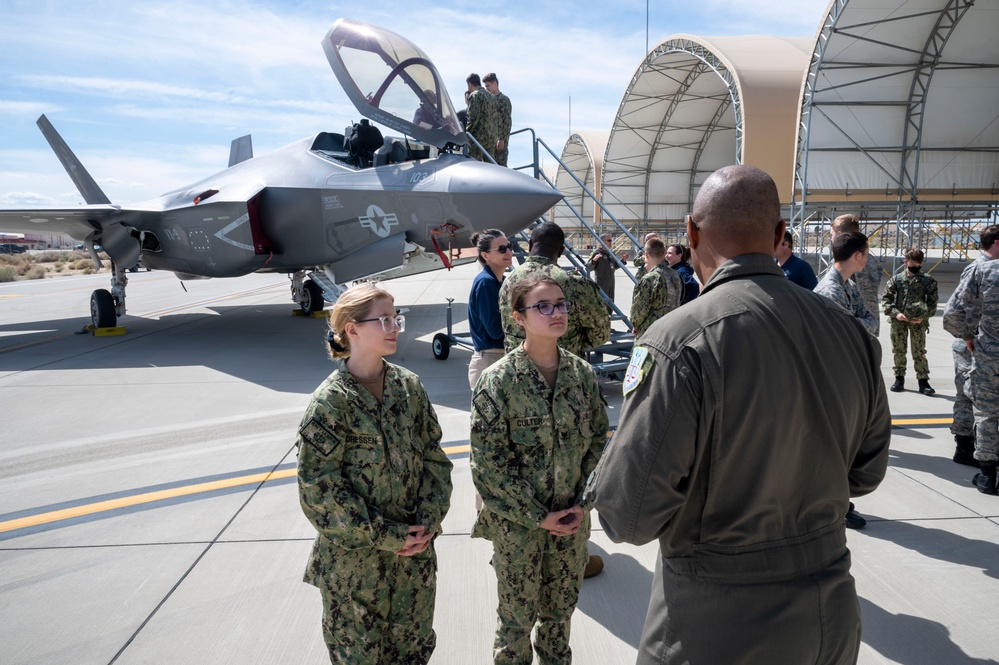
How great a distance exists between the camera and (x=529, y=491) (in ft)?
7.97

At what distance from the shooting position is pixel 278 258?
10.4 meters

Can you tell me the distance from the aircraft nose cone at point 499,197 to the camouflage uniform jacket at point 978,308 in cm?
432

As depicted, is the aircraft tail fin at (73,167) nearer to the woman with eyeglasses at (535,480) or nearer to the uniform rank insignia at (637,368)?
the woman with eyeglasses at (535,480)

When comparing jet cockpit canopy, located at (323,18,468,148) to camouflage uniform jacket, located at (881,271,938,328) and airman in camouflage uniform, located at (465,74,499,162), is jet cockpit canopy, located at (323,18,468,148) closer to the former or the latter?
airman in camouflage uniform, located at (465,74,499,162)

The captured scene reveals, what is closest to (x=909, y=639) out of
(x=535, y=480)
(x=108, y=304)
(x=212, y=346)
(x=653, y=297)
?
(x=535, y=480)

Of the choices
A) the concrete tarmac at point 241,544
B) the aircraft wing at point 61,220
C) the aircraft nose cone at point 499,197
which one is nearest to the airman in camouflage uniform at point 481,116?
the aircraft nose cone at point 499,197

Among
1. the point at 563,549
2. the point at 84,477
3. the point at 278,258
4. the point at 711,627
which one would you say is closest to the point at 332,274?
the point at 278,258

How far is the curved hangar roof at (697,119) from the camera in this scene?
845 inches

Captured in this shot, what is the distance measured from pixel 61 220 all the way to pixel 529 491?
13123 millimetres

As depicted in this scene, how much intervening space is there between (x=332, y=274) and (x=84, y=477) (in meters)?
5.15

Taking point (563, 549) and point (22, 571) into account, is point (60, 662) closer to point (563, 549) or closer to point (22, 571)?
point (22, 571)

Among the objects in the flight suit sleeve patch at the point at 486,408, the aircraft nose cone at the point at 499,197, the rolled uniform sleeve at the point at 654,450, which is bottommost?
the flight suit sleeve patch at the point at 486,408

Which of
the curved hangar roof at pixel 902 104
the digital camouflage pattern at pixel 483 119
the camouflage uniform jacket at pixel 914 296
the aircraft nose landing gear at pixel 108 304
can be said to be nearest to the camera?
the camouflage uniform jacket at pixel 914 296

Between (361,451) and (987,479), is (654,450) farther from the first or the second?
(987,479)
